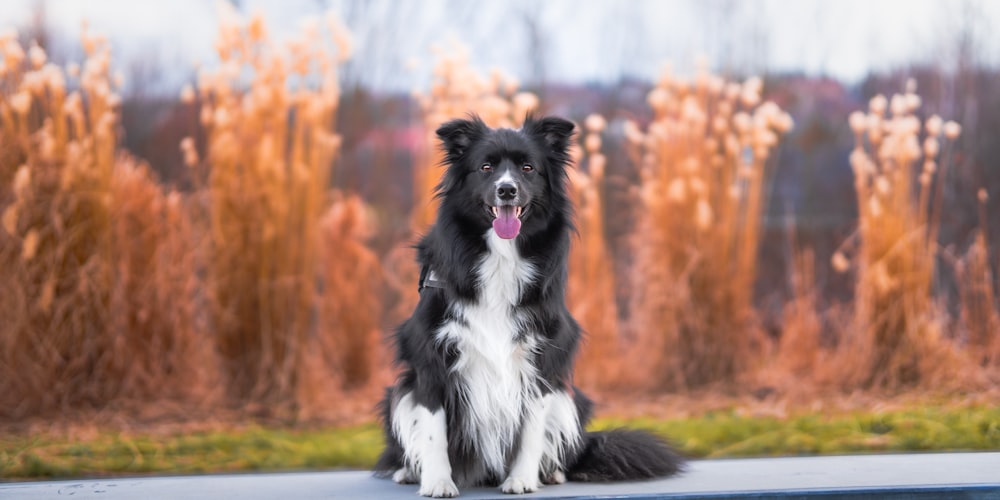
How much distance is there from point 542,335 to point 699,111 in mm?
2484

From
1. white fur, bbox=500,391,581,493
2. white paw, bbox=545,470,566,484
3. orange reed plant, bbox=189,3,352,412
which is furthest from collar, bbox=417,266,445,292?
orange reed plant, bbox=189,3,352,412

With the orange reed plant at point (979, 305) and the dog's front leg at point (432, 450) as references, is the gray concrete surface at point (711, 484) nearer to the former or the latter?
the dog's front leg at point (432, 450)

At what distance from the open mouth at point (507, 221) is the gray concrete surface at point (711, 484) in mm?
677

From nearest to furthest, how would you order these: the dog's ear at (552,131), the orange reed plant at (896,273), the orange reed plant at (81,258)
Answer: the dog's ear at (552,131), the orange reed plant at (81,258), the orange reed plant at (896,273)

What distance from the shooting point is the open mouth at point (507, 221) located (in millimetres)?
2227

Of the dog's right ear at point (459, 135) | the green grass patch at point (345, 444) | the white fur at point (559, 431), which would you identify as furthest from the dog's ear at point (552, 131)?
the green grass patch at point (345, 444)

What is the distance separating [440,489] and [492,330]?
0.43 m

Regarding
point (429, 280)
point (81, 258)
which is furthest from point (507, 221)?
point (81, 258)

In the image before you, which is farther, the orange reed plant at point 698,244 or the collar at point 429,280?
the orange reed plant at point 698,244

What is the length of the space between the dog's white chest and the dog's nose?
5.3 inches

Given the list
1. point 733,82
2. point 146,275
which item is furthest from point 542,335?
point 733,82

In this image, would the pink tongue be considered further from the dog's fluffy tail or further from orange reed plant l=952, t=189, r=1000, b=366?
orange reed plant l=952, t=189, r=1000, b=366

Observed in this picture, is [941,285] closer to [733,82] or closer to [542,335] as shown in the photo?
[733,82]

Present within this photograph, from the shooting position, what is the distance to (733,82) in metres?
4.80
